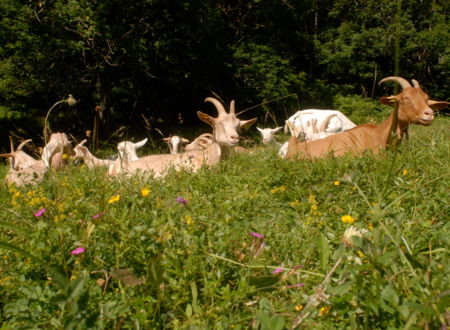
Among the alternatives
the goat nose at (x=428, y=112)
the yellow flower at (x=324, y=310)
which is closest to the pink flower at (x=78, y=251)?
the yellow flower at (x=324, y=310)

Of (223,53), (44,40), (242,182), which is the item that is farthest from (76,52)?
(242,182)

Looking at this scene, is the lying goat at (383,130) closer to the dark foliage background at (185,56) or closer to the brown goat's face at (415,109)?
the brown goat's face at (415,109)

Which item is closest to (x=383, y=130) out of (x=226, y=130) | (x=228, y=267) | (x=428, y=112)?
(x=428, y=112)

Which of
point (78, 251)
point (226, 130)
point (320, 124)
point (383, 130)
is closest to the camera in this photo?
point (78, 251)

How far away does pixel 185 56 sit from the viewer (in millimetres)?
17016

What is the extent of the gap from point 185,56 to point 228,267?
51.6 feet

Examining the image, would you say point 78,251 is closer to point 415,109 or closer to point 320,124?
point 415,109

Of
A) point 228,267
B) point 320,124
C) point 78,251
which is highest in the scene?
point 78,251

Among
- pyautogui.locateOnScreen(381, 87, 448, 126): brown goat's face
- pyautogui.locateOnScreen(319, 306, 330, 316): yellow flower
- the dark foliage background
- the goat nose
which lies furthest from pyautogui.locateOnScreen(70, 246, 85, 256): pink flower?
the dark foliage background

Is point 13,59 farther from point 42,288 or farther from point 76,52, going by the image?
point 42,288

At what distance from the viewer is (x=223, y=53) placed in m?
18.5

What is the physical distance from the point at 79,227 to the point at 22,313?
0.67 metres

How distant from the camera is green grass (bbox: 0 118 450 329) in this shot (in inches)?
57.6

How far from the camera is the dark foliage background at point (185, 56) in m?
13.7
